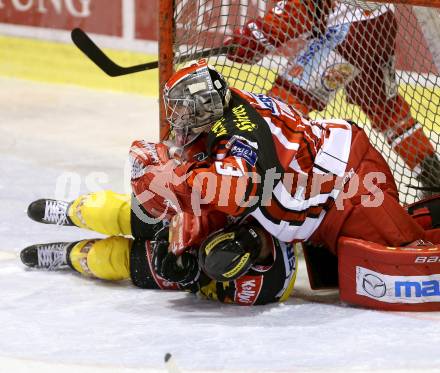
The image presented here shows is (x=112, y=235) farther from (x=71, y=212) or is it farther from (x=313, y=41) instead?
(x=313, y=41)

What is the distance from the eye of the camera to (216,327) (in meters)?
3.04

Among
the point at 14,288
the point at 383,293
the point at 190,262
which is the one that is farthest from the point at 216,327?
the point at 14,288

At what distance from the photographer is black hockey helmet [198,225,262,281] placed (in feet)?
10.3

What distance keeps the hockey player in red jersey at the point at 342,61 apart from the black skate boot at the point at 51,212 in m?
0.90

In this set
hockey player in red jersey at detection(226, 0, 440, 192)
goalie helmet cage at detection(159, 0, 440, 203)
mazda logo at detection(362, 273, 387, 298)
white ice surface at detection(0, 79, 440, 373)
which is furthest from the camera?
hockey player in red jersey at detection(226, 0, 440, 192)

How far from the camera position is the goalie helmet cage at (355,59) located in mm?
3787

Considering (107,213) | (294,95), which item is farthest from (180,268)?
(294,95)

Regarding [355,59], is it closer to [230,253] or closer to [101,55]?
[101,55]

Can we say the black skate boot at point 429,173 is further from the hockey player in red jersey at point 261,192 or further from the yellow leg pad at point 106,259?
the yellow leg pad at point 106,259

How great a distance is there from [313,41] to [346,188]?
3.57 feet

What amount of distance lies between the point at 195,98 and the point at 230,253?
0.47 m

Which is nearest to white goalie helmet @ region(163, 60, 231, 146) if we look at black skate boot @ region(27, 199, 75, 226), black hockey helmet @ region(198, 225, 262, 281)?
black hockey helmet @ region(198, 225, 262, 281)

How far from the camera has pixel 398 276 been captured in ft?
10.5

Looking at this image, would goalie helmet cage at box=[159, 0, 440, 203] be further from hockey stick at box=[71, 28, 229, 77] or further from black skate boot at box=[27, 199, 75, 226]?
black skate boot at box=[27, 199, 75, 226]
